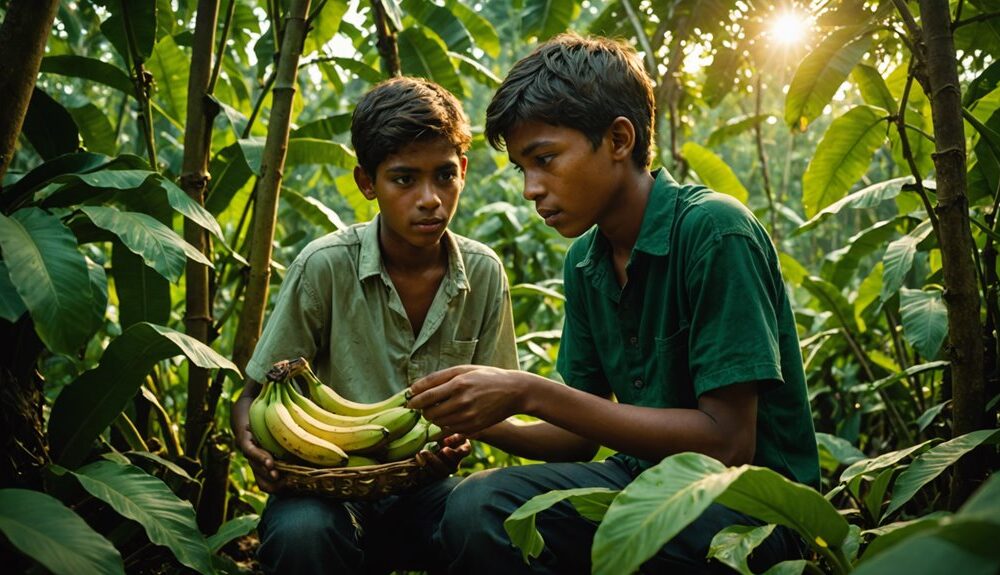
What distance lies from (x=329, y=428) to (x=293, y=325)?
464 millimetres

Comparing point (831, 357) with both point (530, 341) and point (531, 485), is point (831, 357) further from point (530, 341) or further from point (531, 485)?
point (531, 485)

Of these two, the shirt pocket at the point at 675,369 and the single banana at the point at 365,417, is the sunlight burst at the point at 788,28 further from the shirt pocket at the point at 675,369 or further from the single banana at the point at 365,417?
the single banana at the point at 365,417

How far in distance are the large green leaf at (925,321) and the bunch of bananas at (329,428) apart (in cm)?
167

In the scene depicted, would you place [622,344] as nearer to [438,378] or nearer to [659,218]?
[659,218]

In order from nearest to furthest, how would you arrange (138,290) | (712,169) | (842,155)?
(138,290), (842,155), (712,169)

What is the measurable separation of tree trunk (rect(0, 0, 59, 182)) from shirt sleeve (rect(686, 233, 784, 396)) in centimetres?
183

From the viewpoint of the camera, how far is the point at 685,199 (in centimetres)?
232

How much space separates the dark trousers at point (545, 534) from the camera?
2.07 meters

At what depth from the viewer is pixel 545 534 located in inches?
87.7

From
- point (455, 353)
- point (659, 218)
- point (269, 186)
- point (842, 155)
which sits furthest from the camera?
point (842, 155)

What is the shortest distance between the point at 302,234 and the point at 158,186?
1.85 metres

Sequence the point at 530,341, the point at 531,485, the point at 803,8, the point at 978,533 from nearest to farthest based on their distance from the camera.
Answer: the point at 978,533
the point at 531,485
the point at 803,8
the point at 530,341


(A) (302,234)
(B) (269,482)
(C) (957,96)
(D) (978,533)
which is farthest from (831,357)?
(D) (978,533)

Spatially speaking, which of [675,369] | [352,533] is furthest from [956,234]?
[352,533]
